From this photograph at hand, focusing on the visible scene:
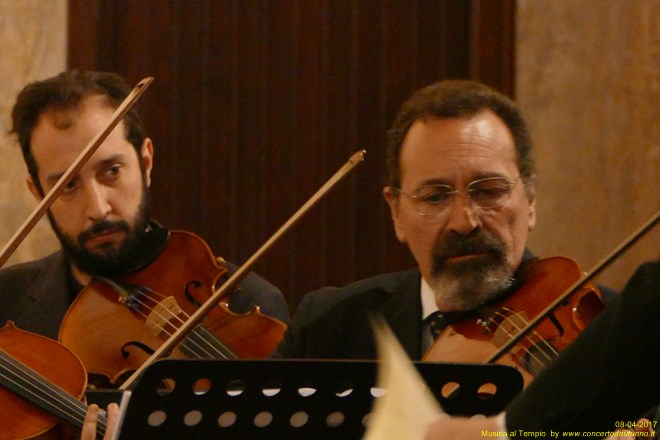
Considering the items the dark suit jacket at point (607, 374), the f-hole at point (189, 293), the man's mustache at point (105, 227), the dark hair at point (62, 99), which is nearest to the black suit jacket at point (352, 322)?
the f-hole at point (189, 293)

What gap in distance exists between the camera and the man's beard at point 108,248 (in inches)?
89.2

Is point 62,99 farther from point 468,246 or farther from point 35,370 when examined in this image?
point 468,246

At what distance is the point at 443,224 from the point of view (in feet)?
6.56

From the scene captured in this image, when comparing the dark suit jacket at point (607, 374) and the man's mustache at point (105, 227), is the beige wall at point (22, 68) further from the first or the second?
the dark suit jacket at point (607, 374)

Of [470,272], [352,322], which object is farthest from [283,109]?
[470,272]

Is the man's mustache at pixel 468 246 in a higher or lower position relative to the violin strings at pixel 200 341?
higher

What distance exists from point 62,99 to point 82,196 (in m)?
0.23

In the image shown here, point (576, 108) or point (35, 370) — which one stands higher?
point (576, 108)

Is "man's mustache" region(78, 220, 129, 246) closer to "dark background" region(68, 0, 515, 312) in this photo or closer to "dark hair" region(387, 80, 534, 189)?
"dark hair" region(387, 80, 534, 189)

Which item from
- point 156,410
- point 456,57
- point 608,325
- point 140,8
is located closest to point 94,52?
point 140,8

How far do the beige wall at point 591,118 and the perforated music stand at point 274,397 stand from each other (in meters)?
1.47

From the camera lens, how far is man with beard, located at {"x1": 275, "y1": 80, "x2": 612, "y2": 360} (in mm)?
1943

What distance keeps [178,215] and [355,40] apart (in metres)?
0.67

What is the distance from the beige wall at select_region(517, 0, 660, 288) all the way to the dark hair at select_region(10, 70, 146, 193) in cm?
101
